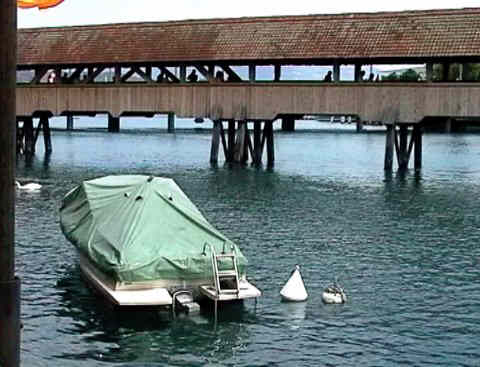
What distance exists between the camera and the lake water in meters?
11.5

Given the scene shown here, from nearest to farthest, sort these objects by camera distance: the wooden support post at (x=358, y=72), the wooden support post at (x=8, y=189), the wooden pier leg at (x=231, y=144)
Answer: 1. the wooden support post at (x=8, y=189)
2. the wooden support post at (x=358, y=72)
3. the wooden pier leg at (x=231, y=144)

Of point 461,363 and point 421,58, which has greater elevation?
point 421,58

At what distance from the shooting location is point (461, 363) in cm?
1117

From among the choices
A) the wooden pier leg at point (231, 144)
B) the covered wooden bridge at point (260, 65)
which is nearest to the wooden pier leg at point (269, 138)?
the covered wooden bridge at point (260, 65)

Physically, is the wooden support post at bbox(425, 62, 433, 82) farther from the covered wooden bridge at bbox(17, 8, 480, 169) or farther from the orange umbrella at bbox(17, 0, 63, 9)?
the orange umbrella at bbox(17, 0, 63, 9)

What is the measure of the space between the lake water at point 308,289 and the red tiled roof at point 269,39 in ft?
23.2

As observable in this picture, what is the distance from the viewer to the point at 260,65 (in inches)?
1615

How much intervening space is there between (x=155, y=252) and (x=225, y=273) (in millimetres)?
1187

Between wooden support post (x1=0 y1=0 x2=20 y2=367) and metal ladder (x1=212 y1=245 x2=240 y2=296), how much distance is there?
30.1 feet

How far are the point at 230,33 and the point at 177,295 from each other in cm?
2916

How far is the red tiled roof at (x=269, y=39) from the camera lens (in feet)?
120

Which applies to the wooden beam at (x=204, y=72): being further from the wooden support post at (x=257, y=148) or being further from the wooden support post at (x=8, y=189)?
the wooden support post at (x=8, y=189)

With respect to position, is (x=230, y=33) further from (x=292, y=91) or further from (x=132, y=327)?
(x=132, y=327)

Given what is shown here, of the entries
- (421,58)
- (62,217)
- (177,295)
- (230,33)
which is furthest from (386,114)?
(177,295)
